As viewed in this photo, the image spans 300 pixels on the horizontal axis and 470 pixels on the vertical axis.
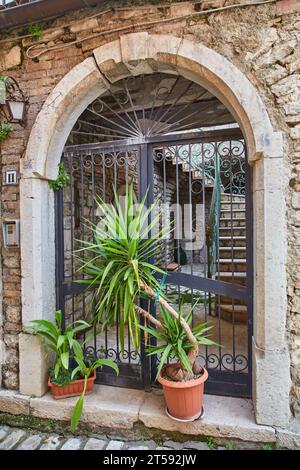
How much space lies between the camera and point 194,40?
235 centimetres

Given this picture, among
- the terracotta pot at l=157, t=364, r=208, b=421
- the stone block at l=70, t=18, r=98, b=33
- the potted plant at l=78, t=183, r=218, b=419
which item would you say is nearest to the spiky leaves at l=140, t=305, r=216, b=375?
the potted plant at l=78, t=183, r=218, b=419

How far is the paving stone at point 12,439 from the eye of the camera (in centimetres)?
238

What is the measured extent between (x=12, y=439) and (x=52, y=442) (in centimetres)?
37

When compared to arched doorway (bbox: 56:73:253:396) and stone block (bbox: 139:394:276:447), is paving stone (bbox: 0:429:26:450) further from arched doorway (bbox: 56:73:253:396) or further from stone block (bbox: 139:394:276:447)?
stone block (bbox: 139:394:276:447)

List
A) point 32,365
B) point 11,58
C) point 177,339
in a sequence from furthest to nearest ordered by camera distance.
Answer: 1. point 11,58
2. point 32,365
3. point 177,339

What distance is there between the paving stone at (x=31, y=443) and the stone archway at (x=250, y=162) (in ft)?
1.41

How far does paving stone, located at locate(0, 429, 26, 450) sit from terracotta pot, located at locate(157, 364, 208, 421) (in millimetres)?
1337

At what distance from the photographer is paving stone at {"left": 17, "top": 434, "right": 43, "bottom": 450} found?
7.79 feet

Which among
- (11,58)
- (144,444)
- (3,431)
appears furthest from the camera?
(11,58)

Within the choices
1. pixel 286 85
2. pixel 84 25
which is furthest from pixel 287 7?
pixel 84 25

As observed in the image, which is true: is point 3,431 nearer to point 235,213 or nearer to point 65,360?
point 65,360

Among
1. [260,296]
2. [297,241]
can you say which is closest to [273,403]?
[260,296]

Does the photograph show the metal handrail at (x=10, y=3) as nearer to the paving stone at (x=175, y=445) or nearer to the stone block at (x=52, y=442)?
the stone block at (x=52, y=442)

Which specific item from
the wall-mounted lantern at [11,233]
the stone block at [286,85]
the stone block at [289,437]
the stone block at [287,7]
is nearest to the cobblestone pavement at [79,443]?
the stone block at [289,437]
